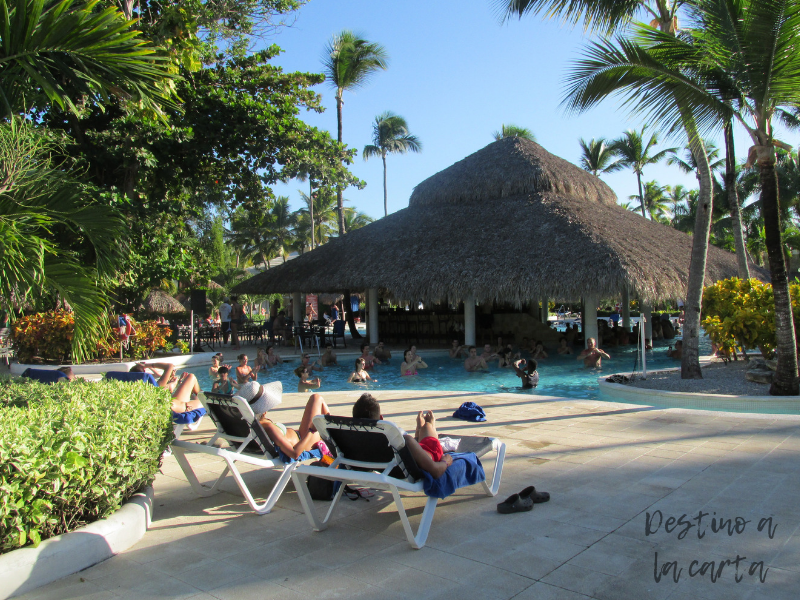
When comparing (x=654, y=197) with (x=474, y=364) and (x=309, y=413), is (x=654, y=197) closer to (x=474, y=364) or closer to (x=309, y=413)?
(x=474, y=364)

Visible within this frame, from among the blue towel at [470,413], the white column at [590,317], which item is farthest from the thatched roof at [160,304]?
the blue towel at [470,413]

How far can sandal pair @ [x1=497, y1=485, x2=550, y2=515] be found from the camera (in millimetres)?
3871

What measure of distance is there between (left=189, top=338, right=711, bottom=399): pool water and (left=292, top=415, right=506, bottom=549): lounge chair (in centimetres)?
800

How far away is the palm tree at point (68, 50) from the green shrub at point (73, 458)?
7.29ft

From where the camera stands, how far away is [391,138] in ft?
128

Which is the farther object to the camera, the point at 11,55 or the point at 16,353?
the point at 16,353

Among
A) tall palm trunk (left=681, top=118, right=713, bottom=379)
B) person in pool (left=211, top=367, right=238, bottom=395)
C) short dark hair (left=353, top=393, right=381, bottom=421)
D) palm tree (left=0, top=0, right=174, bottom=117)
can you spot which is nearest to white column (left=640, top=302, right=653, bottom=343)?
tall palm trunk (left=681, top=118, right=713, bottom=379)

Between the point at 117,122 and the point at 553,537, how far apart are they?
13.4 m

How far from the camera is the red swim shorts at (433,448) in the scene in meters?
3.81

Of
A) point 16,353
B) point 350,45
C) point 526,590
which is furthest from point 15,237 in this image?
point 350,45

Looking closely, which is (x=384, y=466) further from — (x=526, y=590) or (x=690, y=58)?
(x=690, y=58)

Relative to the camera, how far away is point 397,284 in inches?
707

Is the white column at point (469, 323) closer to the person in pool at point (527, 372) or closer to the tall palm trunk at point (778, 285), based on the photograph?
the person in pool at point (527, 372)

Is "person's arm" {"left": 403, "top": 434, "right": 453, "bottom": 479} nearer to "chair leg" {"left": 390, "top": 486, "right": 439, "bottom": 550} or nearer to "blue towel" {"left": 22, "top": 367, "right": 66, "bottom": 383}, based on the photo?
"chair leg" {"left": 390, "top": 486, "right": 439, "bottom": 550}
